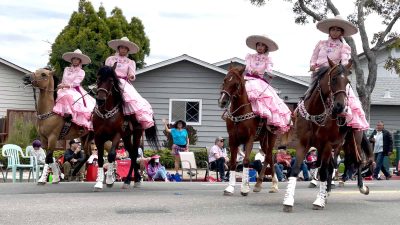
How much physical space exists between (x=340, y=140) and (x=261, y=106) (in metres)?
2.22

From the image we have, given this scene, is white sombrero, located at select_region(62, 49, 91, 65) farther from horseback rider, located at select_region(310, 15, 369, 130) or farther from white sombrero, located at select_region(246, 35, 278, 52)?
horseback rider, located at select_region(310, 15, 369, 130)

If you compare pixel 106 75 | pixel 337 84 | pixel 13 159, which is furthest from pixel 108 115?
pixel 13 159

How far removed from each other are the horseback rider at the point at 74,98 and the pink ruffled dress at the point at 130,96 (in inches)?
54.9

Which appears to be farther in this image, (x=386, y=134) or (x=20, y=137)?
(x=20, y=137)

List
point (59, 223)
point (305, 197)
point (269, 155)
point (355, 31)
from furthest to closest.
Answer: point (269, 155), point (305, 197), point (355, 31), point (59, 223)

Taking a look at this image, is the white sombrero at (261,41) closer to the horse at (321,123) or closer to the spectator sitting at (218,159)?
the horse at (321,123)

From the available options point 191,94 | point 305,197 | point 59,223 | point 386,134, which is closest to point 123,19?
point 191,94

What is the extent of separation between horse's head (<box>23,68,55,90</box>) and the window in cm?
1590

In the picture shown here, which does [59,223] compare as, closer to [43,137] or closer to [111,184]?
[111,184]

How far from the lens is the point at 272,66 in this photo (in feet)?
48.0

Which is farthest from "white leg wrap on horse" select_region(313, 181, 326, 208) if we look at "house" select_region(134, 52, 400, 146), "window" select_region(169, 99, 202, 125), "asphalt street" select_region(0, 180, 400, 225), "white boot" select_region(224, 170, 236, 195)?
"window" select_region(169, 99, 202, 125)

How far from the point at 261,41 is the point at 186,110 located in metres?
17.7

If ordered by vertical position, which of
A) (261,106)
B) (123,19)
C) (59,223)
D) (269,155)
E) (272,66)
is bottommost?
(59,223)

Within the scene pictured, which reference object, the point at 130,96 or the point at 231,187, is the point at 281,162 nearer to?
the point at 231,187
